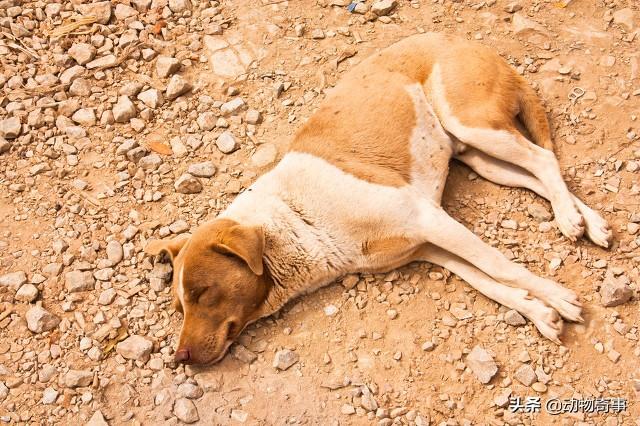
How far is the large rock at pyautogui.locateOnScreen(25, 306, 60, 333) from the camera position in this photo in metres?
4.17

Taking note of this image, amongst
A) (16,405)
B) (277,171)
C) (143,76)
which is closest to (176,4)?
(143,76)

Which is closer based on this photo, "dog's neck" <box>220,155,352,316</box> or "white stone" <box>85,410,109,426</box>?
"white stone" <box>85,410,109,426</box>

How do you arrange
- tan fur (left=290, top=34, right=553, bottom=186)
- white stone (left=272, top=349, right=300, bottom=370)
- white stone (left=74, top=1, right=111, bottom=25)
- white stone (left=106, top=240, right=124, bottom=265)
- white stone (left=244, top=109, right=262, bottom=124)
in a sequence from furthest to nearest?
white stone (left=74, top=1, right=111, bottom=25)
white stone (left=244, top=109, right=262, bottom=124)
white stone (left=106, top=240, right=124, bottom=265)
tan fur (left=290, top=34, right=553, bottom=186)
white stone (left=272, top=349, right=300, bottom=370)

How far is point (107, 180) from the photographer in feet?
16.4

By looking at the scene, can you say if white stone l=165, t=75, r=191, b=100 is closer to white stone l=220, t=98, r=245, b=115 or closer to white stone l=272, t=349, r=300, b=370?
white stone l=220, t=98, r=245, b=115

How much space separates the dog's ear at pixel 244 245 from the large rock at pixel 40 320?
1.31m

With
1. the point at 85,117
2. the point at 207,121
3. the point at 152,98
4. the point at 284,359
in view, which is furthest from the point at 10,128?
the point at 284,359

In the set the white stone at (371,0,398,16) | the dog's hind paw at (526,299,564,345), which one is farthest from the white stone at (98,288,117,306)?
the white stone at (371,0,398,16)

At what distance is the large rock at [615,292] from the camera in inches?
148

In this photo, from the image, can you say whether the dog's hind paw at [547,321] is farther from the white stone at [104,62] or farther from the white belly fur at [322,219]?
the white stone at [104,62]

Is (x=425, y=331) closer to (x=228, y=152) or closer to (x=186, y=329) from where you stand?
(x=186, y=329)

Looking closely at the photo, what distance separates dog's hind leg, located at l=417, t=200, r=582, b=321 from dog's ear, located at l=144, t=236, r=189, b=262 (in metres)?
1.50

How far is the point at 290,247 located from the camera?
13.2 feet

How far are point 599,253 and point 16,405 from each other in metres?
3.68
